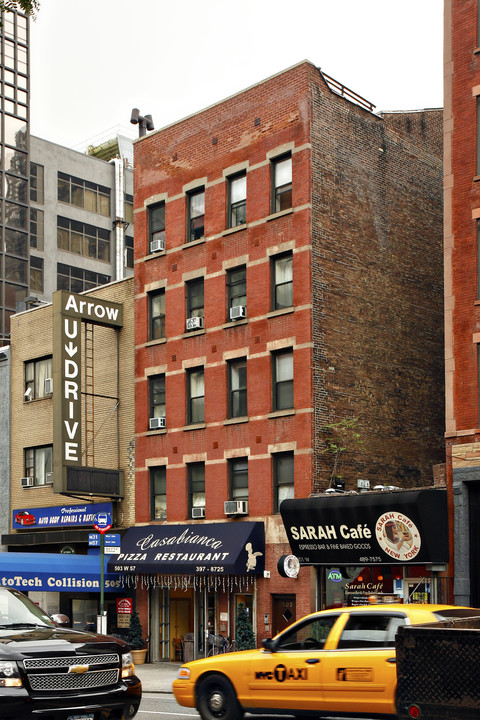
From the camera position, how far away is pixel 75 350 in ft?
116

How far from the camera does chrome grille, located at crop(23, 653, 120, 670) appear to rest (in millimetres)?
10500

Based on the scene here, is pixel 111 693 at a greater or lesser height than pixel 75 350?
lesser

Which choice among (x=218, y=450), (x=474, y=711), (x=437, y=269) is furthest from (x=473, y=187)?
(x=474, y=711)

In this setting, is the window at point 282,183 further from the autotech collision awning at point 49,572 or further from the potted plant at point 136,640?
the potted plant at point 136,640

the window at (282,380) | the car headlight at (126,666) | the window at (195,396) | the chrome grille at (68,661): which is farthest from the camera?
the window at (195,396)

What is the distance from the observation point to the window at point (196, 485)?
34.0 metres

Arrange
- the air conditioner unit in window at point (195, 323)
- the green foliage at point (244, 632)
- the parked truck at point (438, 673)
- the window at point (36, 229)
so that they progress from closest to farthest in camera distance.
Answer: the parked truck at point (438, 673) < the green foliage at point (244, 632) < the air conditioner unit in window at point (195, 323) < the window at point (36, 229)

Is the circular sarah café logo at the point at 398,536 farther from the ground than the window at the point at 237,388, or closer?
closer

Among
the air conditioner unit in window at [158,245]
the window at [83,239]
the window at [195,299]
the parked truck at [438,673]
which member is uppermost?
the window at [83,239]

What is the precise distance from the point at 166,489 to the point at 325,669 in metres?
21.4

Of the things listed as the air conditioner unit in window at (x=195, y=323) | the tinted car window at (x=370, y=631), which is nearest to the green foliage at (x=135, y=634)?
the air conditioner unit in window at (x=195, y=323)

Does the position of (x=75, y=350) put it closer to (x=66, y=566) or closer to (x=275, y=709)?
(x=66, y=566)

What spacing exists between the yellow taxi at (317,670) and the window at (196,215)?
21.7 metres

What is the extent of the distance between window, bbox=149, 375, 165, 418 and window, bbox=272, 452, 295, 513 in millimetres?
5868
